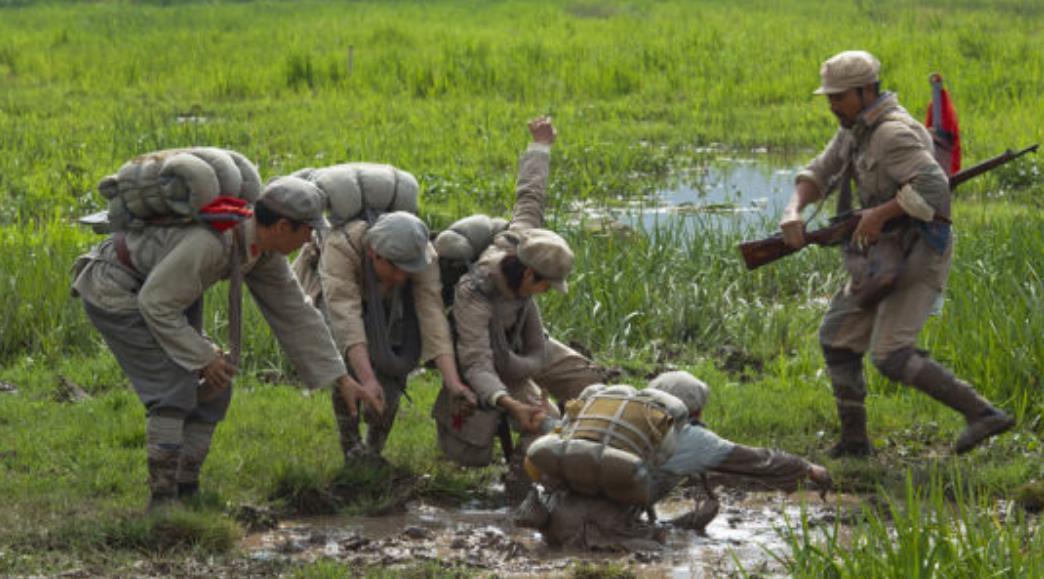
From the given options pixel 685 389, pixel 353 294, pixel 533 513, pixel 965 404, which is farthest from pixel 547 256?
pixel 965 404

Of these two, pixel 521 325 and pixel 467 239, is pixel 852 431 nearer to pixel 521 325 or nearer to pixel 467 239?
pixel 521 325

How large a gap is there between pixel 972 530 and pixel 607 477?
5.14ft

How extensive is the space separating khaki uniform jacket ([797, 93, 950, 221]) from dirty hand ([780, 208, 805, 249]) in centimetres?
29

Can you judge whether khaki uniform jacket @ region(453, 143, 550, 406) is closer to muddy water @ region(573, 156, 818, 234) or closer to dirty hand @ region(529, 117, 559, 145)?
dirty hand @ region(529, 117, 559, 145)

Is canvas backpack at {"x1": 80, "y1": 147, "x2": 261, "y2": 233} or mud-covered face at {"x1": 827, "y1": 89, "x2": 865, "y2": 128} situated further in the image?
mud-covered face at {"x1": 827, "y1": 89, "x2": 865, "y2": 128}

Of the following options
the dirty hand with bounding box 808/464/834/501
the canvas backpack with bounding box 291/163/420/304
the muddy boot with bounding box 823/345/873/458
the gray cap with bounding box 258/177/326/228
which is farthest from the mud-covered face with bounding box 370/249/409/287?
the muddy boot with bounding box 823/345/873/458

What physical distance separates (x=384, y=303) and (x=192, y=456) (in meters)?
1.03

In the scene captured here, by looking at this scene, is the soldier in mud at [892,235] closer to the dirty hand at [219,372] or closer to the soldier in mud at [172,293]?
the soldier in mud at [172,293]

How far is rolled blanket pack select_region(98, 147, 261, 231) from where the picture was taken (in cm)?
629

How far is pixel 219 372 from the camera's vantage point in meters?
6.50

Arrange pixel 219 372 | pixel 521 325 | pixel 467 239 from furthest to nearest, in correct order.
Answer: pixel 521 325
pixel 467 239
pixel 219 372

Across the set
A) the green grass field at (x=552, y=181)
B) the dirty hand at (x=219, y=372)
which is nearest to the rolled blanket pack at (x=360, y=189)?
the dirty hand at (x=219, y=372)

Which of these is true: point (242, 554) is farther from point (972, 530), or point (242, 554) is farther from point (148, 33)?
point (148, 33)

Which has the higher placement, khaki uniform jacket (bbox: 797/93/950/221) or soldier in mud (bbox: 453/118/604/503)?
khaki uniform jacket (bbox: 797/93/950/221)
